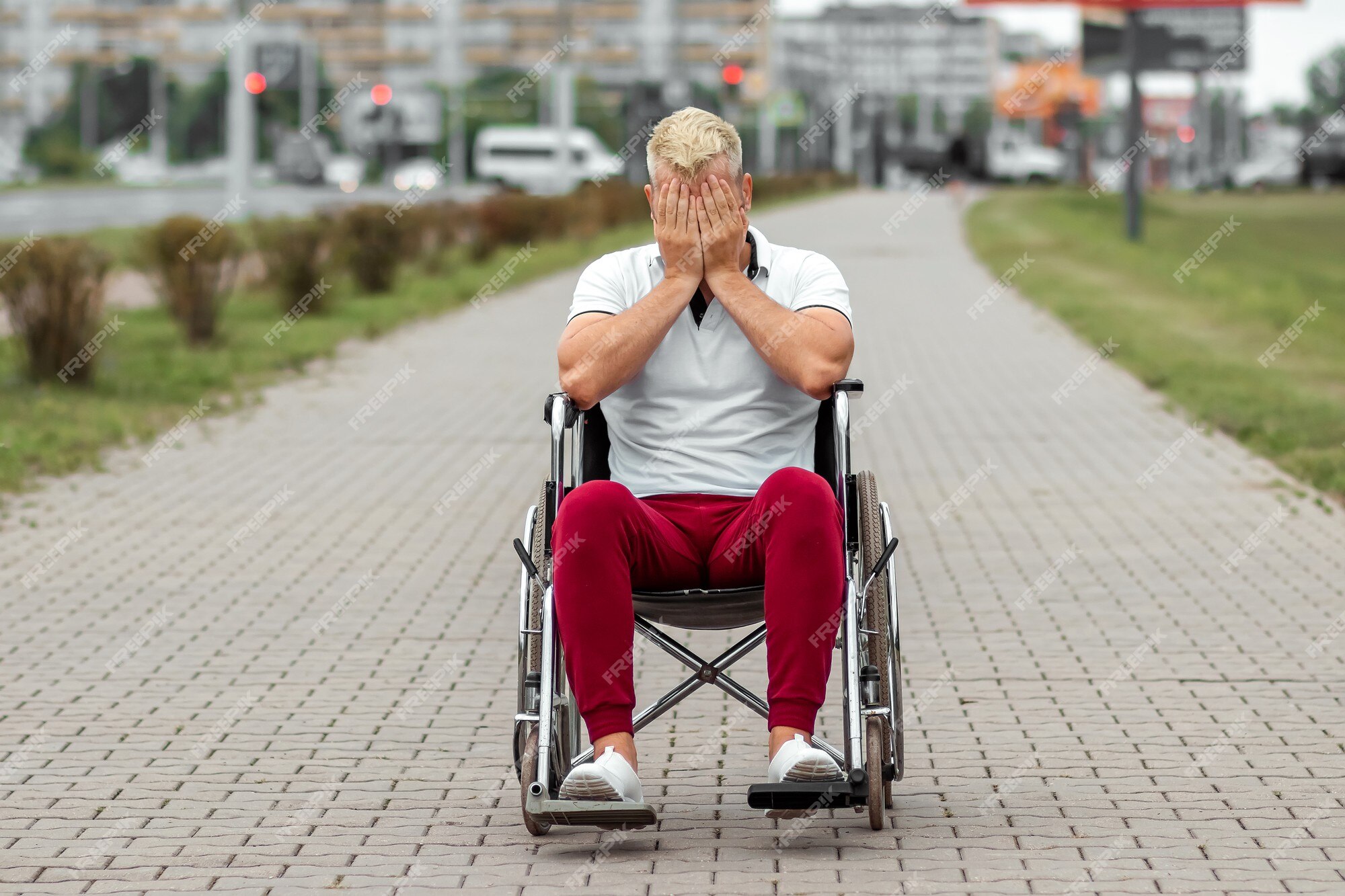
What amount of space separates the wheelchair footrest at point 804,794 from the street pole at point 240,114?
20.5 m

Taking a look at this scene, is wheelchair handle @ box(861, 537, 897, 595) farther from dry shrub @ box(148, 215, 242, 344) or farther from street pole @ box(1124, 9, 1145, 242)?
street pole @ box(1124, 9, 1145, 242)

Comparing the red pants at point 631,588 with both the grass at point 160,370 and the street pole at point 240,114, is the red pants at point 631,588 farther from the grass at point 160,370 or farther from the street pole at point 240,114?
the street pole at point 240,114

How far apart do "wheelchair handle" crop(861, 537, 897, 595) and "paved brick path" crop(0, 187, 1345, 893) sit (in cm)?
51

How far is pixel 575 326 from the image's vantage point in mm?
4301

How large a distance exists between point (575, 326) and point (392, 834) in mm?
1144

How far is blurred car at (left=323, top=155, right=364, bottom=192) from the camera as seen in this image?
68.8 metres

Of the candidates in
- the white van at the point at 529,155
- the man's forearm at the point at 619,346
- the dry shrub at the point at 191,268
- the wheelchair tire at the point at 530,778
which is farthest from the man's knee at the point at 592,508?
the white van at the point at 529,155

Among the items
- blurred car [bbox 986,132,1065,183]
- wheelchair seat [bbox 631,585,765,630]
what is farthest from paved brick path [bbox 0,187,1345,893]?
Result: blurred car [bbox 986,132,1065,183]

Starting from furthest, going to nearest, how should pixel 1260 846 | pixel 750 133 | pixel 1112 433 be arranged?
pixel 750 133
pixel 1112 433
pixel 1260 846

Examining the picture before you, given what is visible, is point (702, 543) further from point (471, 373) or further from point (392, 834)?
point (471, 373)

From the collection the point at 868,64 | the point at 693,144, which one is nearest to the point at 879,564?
the point at 693,144

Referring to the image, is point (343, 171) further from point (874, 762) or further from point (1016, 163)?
point (874, 762)

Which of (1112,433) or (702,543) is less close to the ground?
(702,543)

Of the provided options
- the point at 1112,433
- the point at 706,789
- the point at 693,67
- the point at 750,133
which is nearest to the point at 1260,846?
the point at 706,789
